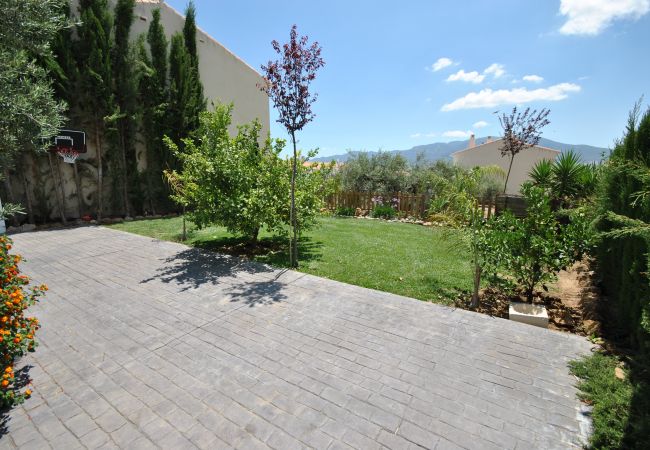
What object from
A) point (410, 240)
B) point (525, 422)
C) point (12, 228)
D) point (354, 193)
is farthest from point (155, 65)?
point (525, 422)

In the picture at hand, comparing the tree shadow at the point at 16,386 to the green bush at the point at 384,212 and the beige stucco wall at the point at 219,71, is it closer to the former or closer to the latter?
the beige stucco wall at the point at 219,71

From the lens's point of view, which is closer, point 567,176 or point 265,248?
point 567,176

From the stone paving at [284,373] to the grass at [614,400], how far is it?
5.3 inches

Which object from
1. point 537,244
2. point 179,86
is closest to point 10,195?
point 179,86

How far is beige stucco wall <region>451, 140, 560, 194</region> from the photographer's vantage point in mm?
27906

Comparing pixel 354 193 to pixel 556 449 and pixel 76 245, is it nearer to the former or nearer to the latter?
pixel 76 245

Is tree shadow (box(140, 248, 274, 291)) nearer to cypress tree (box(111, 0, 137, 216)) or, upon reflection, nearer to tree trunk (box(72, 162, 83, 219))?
tree trunk (box(72, 162, 83, 219))

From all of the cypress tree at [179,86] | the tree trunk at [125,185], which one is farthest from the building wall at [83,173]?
the cypress tree at [179,86]

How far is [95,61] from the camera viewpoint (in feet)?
33.0

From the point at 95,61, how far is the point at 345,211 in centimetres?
985

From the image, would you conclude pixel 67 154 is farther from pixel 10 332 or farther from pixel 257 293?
pixel 10 332

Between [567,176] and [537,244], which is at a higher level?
[567,176]

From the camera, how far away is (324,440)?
2.41 m

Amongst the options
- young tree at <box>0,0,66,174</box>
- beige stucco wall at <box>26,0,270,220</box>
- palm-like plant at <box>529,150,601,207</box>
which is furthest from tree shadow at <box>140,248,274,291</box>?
palm-like plant at <box>529,150,601,207</box>
